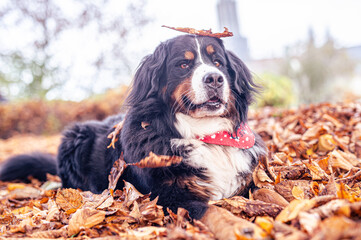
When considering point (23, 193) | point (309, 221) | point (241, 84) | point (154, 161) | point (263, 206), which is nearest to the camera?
point (309, 221)

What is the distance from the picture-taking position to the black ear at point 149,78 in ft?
8.73

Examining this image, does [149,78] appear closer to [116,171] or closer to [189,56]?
[189,56]

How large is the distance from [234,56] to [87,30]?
1056 centimetres

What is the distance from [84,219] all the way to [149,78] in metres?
1.32

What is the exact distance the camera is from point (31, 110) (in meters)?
10.0

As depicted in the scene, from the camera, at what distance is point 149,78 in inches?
106

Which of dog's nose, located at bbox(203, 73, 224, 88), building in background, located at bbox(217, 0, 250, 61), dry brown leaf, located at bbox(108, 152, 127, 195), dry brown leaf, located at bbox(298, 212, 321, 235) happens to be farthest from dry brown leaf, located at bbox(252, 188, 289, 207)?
building in background, located at bbox(217, 0, 250, 61)

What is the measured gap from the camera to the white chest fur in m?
2.41

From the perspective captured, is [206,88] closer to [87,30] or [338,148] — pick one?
[338,148]

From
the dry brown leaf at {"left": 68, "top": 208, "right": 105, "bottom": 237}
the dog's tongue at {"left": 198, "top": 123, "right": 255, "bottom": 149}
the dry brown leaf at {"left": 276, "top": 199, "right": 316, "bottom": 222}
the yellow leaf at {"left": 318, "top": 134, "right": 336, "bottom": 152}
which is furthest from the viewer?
the yellow leaf at {"left": 318, "top": 134, "right": 336, "bottom": 152}

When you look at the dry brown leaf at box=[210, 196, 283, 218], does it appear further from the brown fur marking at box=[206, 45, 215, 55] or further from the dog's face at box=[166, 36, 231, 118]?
the brown fur marking at box=[206, 45, 215, 55]

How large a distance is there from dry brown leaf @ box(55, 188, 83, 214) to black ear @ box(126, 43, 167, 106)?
92 cm

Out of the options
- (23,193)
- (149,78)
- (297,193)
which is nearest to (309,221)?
(297,193)

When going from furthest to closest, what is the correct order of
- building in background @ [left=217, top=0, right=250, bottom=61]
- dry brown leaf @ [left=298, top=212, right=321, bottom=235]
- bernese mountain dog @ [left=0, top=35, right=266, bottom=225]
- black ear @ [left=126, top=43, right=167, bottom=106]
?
building in background @ [left=217, top=0, right=250, bottom=61] < black ear @ [left=126, top=43, right=167, bottom=106] < bernese mountain dog @ [left=0, top=35, right=266, bottom=225] < dry brown leaf @ [left=298, top=212, right=321, bottom=235]
